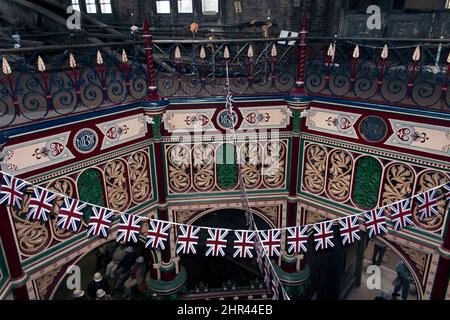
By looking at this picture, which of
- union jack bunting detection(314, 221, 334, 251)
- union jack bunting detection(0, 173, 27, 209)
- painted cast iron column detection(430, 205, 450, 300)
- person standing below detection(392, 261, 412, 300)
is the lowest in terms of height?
person standing below detection(392, 261, 412, 300)

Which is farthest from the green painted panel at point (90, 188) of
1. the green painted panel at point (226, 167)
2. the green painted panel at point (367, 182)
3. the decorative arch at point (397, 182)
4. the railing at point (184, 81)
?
the decorative arch at point (397, 182)

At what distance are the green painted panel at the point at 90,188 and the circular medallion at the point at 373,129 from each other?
16.4 ft

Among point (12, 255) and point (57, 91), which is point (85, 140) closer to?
point (57, 91)

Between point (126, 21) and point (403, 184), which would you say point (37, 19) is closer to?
point (126, 21)

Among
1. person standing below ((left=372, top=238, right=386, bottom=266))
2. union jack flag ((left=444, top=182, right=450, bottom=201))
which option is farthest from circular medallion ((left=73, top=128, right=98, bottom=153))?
person standing below ((left=372, top=238, right=386, bottom=266))

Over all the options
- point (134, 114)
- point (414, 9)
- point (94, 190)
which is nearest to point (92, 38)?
point (134, 114)

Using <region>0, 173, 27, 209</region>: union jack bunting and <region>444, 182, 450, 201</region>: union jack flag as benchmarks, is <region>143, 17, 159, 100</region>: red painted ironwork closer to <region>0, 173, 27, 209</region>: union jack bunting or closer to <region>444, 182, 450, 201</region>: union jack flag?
<region>0, 173, 27, 209</region>: union jack bunting

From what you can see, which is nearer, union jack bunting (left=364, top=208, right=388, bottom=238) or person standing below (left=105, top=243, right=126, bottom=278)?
union jack bunting (left=364, top=208, right=388, bottom=238)

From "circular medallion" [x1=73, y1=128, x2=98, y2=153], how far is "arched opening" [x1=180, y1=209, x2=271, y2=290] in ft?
14.3

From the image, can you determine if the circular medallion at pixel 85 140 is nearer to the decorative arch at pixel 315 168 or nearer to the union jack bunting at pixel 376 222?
the decorative arch at pixel 315 168

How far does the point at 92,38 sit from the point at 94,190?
21.7ft

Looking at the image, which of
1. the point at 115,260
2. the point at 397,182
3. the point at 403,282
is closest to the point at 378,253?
the point at 403,282

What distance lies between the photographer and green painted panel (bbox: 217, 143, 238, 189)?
755cm

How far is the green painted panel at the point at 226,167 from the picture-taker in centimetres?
755
